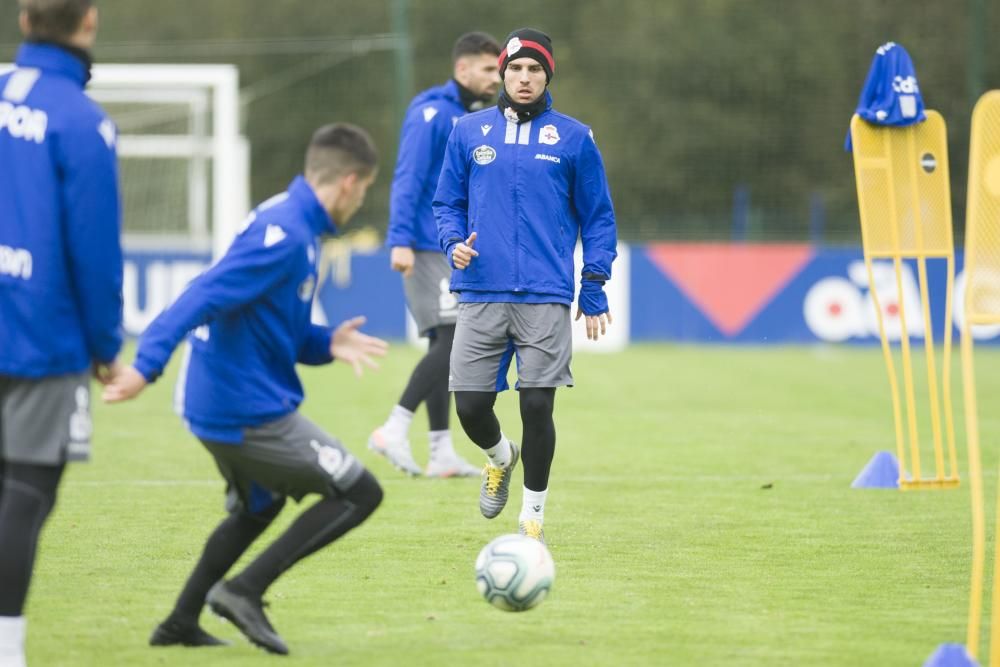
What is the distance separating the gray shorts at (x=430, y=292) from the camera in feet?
28.3

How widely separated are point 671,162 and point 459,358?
1772cm

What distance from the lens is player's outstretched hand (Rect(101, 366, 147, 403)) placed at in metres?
4.42

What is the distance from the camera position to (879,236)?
823cm

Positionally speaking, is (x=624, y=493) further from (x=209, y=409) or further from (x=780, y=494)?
(x=209, y=409)

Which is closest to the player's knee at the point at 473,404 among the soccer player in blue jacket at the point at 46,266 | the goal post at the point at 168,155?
the soccer player in blue jacket at the point at 46,266

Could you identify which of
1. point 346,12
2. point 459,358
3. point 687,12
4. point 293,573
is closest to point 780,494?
point 459,358

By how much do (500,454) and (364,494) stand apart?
207cm

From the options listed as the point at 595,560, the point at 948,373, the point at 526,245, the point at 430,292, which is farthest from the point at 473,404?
the point at 948,373

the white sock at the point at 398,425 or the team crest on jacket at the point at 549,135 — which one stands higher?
the team crest on jacket at the point at 549,135

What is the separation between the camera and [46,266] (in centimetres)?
428

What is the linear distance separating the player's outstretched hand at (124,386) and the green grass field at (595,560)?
33.5 inches

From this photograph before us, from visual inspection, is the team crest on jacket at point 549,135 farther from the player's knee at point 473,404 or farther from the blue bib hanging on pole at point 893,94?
the blue bib hanging on pole at point 893,94

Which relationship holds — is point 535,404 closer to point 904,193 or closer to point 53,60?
point 53,60

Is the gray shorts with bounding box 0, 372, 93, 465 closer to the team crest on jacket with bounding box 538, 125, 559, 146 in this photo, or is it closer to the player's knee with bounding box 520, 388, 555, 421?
the player's knee with bounding box 520, 388, 555, 421
